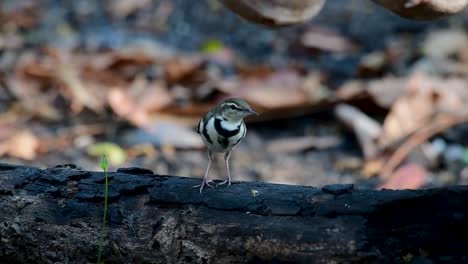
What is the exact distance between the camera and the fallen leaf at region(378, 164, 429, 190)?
218 inches

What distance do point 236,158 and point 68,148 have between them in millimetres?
1338

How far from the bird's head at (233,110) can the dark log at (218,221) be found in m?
0.46

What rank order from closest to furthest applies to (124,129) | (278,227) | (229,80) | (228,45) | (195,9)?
1. (278,227)
2. (124,129)
3. (229,80)
4. (228,45)
5. (195,9)

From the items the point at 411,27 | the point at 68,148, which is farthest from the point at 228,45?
the point at 68,148

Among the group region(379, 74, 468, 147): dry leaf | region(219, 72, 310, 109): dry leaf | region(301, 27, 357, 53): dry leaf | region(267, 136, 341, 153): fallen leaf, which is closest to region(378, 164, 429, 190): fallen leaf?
region(379, 74, 468, 147): dry leaf

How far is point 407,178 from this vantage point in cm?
563

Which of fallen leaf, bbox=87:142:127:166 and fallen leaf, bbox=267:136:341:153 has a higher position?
fallen leaf, bbox=267:136:341:153

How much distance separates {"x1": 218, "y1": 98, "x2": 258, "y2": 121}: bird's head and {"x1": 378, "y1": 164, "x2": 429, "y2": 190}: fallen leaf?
2183 millimetres

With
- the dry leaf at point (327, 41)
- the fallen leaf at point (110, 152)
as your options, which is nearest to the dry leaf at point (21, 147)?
the fallen leaf at point (110, 152)

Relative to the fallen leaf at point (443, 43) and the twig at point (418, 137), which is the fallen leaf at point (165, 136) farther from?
the fallen leaf at point (443, 43)

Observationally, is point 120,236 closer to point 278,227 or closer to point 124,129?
point 278,227

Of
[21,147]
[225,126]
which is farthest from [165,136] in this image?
[225,126]

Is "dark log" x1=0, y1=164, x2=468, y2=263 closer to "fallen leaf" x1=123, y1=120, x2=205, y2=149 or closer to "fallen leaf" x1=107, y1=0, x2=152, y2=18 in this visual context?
"fallen leaf" x1=123, y1=120, x2=205, y2=149

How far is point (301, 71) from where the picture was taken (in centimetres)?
747
